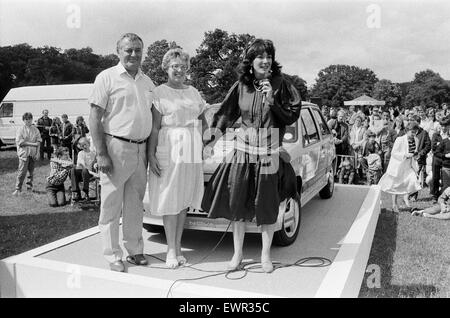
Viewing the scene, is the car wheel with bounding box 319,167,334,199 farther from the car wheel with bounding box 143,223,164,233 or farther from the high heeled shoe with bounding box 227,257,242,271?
the high heeled shoe with bounding box 227,257,242,271

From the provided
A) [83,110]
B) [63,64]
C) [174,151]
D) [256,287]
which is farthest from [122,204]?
[63,64]

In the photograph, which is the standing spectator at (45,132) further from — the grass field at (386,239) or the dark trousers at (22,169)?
the grass field at (386,239)

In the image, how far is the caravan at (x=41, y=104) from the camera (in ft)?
59.6

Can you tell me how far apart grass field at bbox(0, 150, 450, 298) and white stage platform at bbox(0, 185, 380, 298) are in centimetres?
38

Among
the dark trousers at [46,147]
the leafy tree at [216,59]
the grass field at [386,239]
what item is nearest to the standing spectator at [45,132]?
the dark trousers at [46,147]

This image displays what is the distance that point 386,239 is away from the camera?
5.82m

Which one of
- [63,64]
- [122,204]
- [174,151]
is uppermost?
[63,64]

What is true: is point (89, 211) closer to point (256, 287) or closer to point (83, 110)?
point (256, 287)

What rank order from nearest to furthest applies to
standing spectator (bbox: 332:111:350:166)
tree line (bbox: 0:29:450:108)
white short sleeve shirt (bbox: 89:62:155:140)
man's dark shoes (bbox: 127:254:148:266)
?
white short sleeve shirt (bbox: 89:62:155:140)
man's dark shoes (bbox: 127:254:148:266)
standing spectator (bbox: 332:111:350:166)
tree line (bbox: 0:29:450:108)

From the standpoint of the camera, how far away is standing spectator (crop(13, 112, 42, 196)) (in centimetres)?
891

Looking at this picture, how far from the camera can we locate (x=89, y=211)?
7.37 metres

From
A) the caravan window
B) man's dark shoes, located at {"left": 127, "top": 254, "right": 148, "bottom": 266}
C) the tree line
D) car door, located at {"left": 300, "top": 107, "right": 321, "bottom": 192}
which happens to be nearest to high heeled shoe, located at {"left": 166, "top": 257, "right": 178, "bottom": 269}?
man's dark shoes, located at {"left": 127, "top": 254, "right": 148, "bottom": 266}
